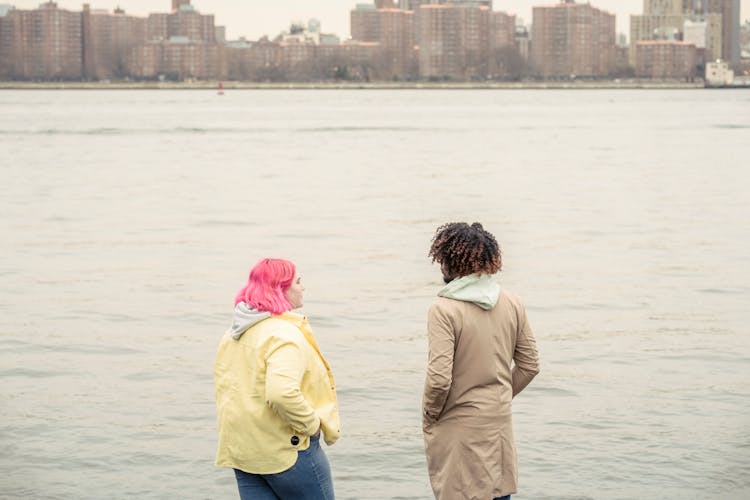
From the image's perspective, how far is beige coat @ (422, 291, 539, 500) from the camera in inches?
229

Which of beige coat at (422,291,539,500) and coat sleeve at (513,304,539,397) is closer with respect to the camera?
beige coat at (422,291,539,500)

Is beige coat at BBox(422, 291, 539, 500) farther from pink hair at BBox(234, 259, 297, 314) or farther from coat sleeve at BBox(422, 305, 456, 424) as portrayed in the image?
pink hair at BBox(234, 259, 297, 314)

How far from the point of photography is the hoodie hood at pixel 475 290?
5.75 m

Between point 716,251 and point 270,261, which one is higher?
point 270,261

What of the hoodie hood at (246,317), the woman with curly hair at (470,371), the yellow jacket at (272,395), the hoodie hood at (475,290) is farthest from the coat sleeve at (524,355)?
the hoodie hood at (246,317)

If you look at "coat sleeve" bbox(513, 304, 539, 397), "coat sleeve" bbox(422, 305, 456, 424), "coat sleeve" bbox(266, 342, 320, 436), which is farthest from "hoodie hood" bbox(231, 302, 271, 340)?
"coat sleeve" bbox(513, 304, 539, 397)

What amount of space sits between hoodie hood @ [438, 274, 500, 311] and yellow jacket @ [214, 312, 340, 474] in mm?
602

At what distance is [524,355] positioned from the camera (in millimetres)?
6043

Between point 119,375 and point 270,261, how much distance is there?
8970 millimetres

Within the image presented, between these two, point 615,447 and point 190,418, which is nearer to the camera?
point 615,447

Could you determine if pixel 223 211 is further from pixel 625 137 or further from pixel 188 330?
pixel 625 137

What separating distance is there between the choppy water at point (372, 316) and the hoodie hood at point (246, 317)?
4.54 meters

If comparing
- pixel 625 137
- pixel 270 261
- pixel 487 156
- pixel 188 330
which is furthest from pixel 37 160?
pixel 270 261

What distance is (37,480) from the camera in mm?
10250
